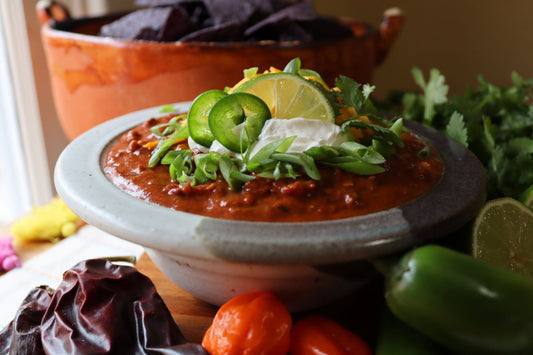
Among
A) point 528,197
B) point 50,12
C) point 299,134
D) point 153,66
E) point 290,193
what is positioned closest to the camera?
point 290,193

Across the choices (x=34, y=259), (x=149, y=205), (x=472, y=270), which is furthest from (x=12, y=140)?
(x=472, y=270)

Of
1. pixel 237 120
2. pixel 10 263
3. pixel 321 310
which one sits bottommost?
pixel 10 263

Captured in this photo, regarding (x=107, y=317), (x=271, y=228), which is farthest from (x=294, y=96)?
(x=107, y=317)

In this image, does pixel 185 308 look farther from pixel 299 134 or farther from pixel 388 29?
pixel 388 29

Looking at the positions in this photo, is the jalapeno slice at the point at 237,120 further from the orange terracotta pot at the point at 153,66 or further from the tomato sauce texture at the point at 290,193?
the orange terracotta pot at the point at 153,66

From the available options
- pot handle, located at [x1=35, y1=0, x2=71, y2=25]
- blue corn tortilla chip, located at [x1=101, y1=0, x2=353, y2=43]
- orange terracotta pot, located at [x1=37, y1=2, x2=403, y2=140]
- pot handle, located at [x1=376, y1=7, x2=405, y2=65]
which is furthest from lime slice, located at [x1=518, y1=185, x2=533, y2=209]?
pot handle, located at [x1=35, y1=0, x2=71, y2=25]

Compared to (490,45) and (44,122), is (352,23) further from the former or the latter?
(490,45)

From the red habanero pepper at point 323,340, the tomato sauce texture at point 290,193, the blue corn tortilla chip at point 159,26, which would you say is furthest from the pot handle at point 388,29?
the red habanero pepper at point 323,340
